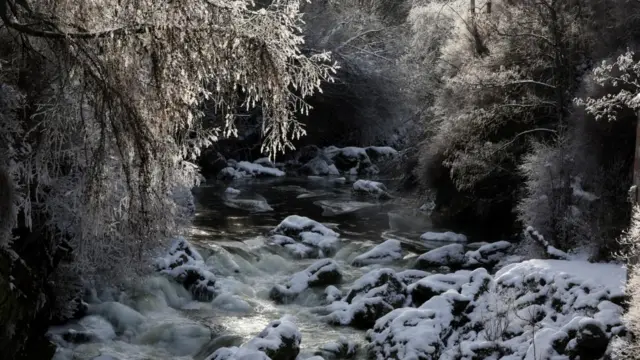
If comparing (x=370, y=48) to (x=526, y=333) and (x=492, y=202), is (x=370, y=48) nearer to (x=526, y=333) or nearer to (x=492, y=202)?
(x=492, y=202)

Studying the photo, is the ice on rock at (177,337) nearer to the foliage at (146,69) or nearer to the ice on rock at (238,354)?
the ice on rock at (238,354)

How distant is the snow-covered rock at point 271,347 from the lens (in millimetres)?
8352

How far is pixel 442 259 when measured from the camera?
1372 cm

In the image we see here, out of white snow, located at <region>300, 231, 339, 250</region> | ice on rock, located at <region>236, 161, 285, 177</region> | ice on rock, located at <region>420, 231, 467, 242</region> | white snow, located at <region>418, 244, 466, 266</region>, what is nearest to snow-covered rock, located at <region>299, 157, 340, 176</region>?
ice on rock, located at <region>236, 161, 285, 177</region>

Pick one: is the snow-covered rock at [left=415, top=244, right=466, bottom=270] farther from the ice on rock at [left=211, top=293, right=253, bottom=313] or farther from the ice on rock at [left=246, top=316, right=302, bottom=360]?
the ice on rock at [left=246, top=316, right=302, bottom=360]

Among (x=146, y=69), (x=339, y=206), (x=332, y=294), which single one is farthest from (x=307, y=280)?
(x=339, y=206)

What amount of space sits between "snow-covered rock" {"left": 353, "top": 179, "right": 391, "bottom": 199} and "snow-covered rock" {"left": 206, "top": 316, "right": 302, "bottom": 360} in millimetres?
14300

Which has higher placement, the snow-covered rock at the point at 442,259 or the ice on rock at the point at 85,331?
the snow-covered rock at the point at 442,259

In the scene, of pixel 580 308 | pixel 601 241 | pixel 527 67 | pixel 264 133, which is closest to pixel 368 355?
pixel 580 308

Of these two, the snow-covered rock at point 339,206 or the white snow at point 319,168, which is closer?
the snow-covered rock at point 339,206

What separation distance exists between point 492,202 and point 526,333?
8.69 m

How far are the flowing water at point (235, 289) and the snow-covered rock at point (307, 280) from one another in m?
0.17

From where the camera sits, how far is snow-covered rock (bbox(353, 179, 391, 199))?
23.4 m

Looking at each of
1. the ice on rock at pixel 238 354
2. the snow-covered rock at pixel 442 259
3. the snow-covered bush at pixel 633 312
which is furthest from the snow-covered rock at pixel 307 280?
the snow-covered bush at pixel 633 312
